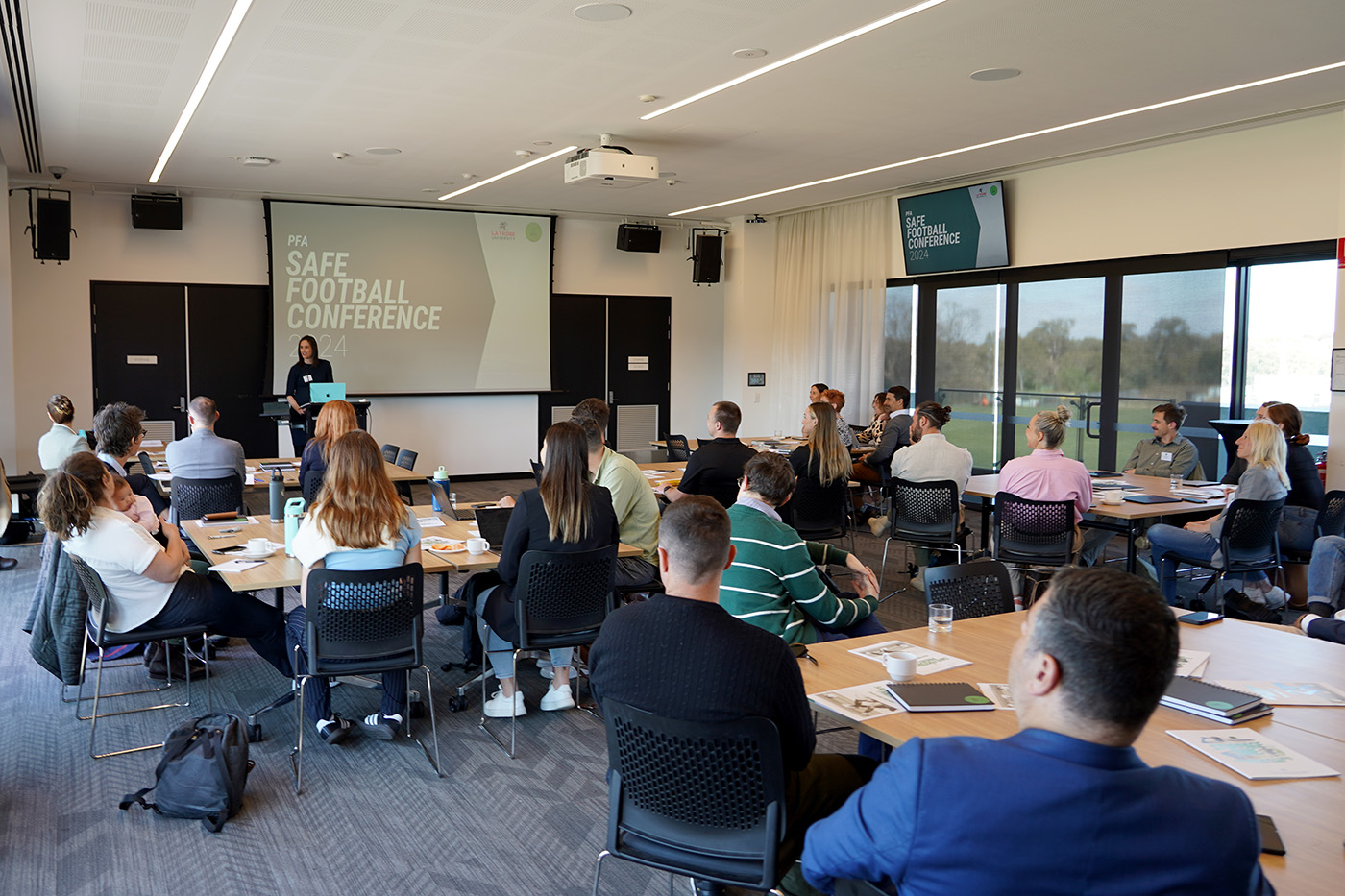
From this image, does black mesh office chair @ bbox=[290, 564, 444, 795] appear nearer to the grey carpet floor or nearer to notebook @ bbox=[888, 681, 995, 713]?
the grey carpet floor

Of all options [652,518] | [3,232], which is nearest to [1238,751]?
[652,518]

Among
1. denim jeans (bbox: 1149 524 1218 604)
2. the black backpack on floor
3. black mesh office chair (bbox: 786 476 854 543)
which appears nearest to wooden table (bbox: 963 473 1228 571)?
denim jeans (bbox: 1149 524 1218 604)

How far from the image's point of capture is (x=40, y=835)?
355 cm

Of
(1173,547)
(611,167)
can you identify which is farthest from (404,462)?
(1173,547)

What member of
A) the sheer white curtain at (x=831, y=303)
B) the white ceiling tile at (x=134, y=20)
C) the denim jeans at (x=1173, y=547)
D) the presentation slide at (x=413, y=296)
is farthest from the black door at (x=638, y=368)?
the white ceiling tile at (x=134, y=20)

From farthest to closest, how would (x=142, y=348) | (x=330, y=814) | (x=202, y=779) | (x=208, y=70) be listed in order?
(x=142, y=348) < (x=208, y=70) < (x=330, y=814) < (x=202, y=779)

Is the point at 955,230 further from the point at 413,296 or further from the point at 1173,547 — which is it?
the point at 413,296

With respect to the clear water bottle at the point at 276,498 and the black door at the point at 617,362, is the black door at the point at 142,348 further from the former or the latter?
the clear water bottle at the point at 276,498

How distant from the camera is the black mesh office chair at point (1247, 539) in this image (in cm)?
586

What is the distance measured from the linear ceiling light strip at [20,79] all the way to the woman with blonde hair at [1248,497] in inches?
282

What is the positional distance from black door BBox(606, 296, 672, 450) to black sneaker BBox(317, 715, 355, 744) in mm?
9116

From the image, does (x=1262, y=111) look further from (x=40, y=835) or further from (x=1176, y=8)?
(x=40, y=835)

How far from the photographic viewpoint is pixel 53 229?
1012 cm

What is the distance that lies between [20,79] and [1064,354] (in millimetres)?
8974
